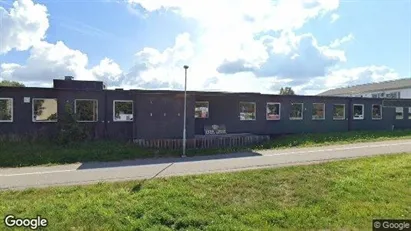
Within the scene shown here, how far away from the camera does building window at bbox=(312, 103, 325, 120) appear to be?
2414cm

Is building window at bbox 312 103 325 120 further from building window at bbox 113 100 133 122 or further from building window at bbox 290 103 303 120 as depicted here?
building window at bbox 113 100 133 122

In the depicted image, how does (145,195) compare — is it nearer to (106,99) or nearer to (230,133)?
(106,99)

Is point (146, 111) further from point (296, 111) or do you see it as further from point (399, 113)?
point (399, 113)

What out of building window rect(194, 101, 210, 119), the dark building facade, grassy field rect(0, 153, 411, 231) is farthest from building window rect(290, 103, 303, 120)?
grassy field rect(0, 153, 411, 231)

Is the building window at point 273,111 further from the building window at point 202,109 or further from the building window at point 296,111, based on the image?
the building window at point 202,109

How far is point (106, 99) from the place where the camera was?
1861 centimetres

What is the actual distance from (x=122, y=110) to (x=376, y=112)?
20220mm

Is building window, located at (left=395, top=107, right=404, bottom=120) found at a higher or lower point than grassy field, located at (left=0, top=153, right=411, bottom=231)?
higher

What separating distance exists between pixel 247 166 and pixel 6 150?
34.3 ft

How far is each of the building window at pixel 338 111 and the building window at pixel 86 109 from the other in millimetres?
16925

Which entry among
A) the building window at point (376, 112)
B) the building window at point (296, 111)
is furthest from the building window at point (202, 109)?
the building window at point (376, 112)

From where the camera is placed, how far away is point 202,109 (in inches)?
813

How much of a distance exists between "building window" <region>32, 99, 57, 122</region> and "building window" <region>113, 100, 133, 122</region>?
3.06 meters

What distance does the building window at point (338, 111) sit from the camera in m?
25.2
